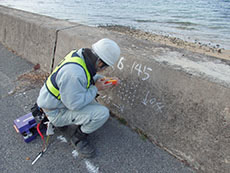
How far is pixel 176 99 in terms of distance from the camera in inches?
88.3

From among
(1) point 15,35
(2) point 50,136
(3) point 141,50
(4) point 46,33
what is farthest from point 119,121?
(1) point 15,35

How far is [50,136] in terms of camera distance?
102 inches

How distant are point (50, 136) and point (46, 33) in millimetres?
2514

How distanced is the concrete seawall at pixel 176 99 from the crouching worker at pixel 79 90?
516 millimetres

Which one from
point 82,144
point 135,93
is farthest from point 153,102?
point 82,144

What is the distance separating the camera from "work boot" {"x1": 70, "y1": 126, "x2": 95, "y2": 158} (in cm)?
228

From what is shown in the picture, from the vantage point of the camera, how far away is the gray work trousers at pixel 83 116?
2.28m

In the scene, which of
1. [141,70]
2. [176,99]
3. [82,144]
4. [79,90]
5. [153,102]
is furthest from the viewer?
[141,70]

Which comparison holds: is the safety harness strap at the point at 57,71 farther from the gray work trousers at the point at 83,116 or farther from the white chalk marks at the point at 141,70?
the white chalk marks at the point at 141,70

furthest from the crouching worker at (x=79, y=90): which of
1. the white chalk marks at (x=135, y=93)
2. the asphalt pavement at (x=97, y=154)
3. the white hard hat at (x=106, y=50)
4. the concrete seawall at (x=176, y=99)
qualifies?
the concrete seawall at (x=176, y=99)

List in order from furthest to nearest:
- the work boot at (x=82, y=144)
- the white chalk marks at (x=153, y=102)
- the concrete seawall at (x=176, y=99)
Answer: the white chalk marks at (x=153, y=102), the work boot at (x=82, y=144), the concrete seawall at (x=176, y=99)

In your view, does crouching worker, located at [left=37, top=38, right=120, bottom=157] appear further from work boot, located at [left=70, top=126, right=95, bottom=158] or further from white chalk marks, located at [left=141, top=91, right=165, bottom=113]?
white chalk marks, located at [left=141, top=91, right=165, bottom=113]

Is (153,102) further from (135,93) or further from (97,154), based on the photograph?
(97,154)

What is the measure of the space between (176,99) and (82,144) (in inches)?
54.0
